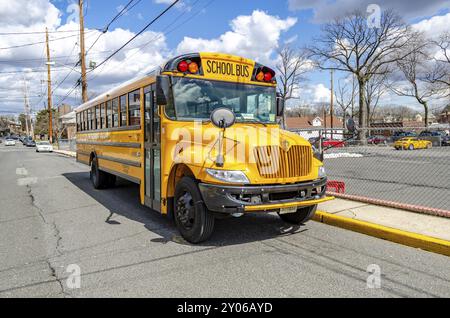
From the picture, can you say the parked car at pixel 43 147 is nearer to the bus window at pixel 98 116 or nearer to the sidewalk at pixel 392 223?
the bus window at pixel 98 116

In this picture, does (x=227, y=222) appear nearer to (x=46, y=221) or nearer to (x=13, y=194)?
(x=46, y=221)

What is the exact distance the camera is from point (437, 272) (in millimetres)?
4035

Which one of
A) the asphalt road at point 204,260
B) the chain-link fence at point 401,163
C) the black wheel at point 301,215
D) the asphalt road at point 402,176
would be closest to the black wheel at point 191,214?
the asphalt road at point 204,260

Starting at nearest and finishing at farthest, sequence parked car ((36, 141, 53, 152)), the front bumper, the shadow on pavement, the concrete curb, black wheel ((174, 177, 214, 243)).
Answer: the front bumper → black wheel ((174, 177, 214, 243)) → the shadow on pavement → the concrete curb → parked car ((36, 141, 53, 152))

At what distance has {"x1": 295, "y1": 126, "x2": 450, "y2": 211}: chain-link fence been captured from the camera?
264 inches

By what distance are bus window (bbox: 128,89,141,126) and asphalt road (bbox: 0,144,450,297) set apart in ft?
5.89

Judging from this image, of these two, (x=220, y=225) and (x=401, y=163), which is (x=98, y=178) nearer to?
(x=220, y=225)

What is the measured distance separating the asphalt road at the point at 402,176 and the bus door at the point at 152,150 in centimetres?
443

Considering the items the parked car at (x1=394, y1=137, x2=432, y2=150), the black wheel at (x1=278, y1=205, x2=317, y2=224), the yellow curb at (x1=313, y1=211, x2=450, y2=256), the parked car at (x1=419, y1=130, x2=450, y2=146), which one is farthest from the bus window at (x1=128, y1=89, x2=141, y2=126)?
the parked car at (x1=419, y1=130, x2=450, y2=146)

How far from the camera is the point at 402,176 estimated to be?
10164 mm

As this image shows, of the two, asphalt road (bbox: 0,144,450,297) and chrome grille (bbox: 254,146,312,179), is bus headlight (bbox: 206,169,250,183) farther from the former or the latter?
asphalt road (bbox: 0,144,450,297)

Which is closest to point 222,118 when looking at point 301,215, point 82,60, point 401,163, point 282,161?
point 282,161

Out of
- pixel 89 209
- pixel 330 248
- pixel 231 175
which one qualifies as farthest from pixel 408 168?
pixel 89 209

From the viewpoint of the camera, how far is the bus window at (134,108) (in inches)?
260
